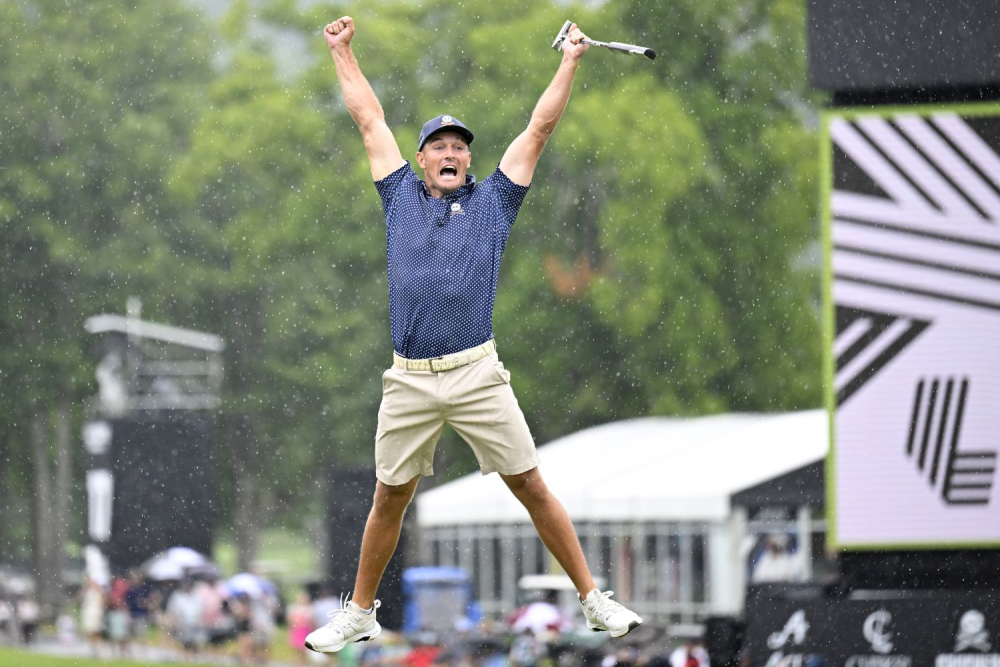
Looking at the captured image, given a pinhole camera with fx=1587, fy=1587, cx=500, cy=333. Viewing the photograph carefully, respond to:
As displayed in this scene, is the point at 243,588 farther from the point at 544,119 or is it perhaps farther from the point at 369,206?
the point at 544,119

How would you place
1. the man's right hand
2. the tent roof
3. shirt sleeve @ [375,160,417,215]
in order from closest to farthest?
1. shirt sleeve @ [375,160,417,215]
2. the man's right hand
3. the tent roof

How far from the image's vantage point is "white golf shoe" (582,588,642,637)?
251 inches

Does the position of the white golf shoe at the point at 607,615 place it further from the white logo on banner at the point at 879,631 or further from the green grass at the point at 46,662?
the green grass at the point at 46,662

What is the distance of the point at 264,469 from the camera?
120 ft

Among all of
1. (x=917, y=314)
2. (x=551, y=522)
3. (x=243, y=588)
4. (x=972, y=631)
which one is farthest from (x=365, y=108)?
(x=243, y=588)

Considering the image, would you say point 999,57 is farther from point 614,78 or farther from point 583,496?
point 614,78

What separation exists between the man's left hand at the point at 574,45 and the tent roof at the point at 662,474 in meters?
12.7

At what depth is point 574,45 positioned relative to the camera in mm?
6473

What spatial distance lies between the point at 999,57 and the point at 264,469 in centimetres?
2571

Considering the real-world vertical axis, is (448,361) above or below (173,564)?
above

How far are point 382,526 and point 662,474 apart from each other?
579 inches

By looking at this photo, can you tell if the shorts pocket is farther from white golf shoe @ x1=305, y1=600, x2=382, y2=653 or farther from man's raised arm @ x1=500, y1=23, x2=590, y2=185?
white golf shoe @ x1=305, y1=600, x2=382, y2=653

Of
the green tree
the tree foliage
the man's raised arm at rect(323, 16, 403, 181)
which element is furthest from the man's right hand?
the green tree

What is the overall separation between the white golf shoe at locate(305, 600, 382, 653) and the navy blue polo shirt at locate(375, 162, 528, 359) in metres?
1.12
